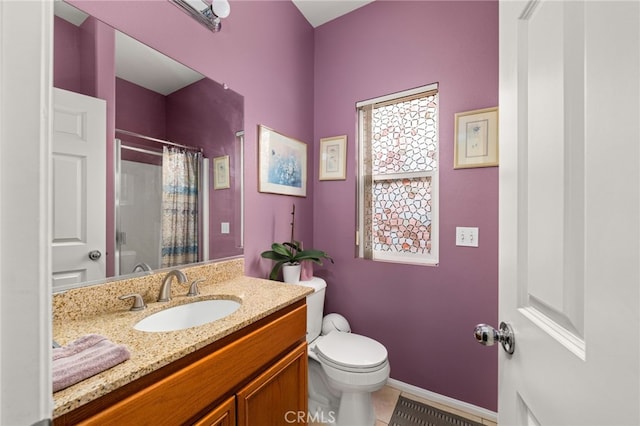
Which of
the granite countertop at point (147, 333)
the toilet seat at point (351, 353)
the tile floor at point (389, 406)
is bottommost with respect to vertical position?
the tile floor at point (389, 406)

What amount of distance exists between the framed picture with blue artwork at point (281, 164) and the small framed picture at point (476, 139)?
3.49ft

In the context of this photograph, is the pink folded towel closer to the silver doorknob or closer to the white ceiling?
the silver doorknob

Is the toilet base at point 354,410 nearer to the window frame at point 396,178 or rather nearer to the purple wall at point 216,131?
the window frame at point 396,178

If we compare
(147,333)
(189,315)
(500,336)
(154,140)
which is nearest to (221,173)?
(154,140)

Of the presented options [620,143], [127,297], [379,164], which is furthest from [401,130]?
[127,297]

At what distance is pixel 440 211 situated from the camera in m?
1.67

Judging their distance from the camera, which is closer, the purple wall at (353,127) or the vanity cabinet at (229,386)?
the vanity cabinet at (229,386)

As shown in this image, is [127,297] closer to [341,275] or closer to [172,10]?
[172,10]

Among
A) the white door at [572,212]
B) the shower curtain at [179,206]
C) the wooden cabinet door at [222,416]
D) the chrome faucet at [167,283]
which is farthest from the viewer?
the shower curtain at [179,206]

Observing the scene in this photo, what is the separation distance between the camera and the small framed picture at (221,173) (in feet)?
4.58

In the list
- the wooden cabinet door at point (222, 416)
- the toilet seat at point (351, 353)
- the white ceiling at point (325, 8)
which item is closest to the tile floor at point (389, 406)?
the toilet seat at point (351, 353)

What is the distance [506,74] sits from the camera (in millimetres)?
634

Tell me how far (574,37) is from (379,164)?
1.56m

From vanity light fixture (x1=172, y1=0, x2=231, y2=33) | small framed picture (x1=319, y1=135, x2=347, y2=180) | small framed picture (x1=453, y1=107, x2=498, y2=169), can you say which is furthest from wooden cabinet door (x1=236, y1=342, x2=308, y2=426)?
vanity light fixture (x1=172, y1=0, x2=231, y2=33)
